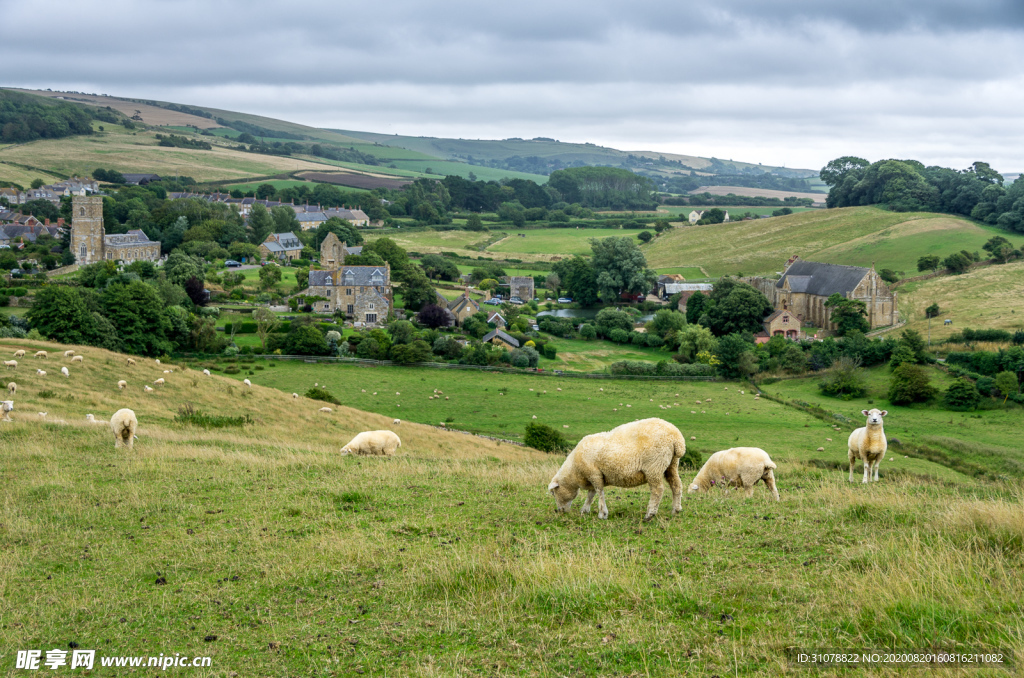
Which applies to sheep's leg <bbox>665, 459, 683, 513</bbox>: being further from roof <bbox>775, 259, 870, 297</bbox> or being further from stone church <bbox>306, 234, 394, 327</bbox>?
roof <bbox>775, 259, 870, 297</bbox>

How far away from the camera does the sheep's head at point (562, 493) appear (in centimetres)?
1171

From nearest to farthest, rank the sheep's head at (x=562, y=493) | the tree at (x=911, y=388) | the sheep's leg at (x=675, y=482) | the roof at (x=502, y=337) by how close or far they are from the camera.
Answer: the sheep's leg at (x=675, y=482) < the sheep's head at (x=562, y=493) < the tree at (x=911, y=388) < the roof at (x=502, y=337)

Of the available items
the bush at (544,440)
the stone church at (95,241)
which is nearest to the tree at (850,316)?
the bush at (544,440)

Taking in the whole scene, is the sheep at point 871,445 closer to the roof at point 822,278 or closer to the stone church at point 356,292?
the stone church at point 356,292

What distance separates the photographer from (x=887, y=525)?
1012 centimetres

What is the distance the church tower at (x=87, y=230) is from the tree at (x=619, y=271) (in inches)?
2910

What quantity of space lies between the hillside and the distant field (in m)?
10.1

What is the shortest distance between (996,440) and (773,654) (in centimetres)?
3997

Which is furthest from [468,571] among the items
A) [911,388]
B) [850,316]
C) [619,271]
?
[619,271]

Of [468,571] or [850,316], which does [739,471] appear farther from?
[850,316]

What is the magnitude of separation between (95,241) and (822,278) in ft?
334

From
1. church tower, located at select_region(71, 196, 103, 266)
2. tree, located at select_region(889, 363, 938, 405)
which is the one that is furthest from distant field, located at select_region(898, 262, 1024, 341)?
church tower, located at select_region(71, 196, 103, 266)

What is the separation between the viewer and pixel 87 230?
4186 inches

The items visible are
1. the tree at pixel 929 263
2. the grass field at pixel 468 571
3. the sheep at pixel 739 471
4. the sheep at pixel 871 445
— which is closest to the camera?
the grass field at pixel 468 571
